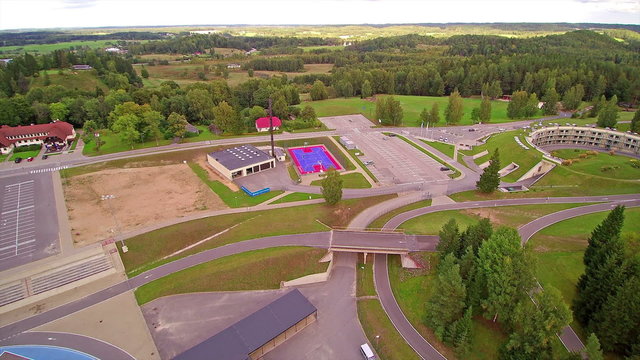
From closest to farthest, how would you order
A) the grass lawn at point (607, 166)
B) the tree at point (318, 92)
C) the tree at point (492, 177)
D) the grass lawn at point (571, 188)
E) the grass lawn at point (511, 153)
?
the tree at point (492, 177) → the grass lawn at point (571, 188) → the grass lawn at point (607, 166) → the grass lawn at point (511, 153) → the tree at point (318, 92)

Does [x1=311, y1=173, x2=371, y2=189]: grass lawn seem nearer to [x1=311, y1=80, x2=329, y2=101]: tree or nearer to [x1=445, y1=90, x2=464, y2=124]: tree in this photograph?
[x1=445, y1=90, x2=464, y2=124]: tree

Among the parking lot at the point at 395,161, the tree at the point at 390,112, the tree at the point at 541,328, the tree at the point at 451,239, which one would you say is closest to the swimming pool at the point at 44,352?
the tree at the point at 451,239

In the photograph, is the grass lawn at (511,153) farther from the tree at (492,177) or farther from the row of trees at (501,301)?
the row of trees at (501,301)

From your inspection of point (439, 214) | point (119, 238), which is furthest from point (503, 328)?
point (119, 238)

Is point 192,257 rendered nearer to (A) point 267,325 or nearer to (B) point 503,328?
(A) point 267,325

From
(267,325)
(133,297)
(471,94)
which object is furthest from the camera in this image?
(471,94)

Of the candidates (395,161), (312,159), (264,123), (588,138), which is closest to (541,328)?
(395,161)
